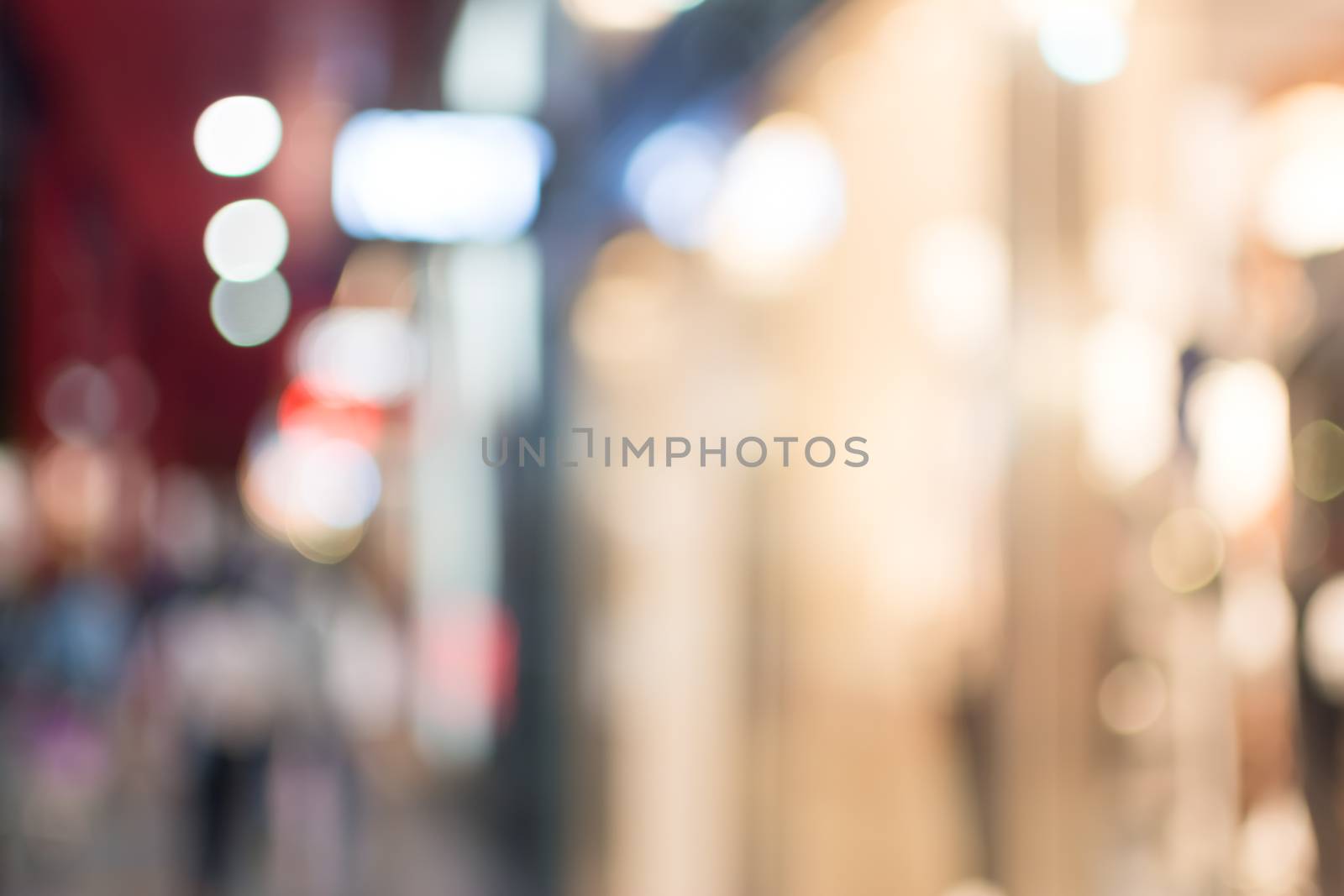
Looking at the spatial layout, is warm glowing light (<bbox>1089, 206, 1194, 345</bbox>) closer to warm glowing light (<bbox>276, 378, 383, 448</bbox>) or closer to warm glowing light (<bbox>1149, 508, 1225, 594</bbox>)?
warm glowing light (<bbox>1149, 508, 1225, 594</bbox>)

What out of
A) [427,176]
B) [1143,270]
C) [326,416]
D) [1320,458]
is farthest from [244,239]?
[1143,270]

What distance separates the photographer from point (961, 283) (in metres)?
1.41

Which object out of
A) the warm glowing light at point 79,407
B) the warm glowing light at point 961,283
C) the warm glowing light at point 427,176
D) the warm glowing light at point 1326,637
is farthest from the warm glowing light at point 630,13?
the warm glowing light at point 1326,637

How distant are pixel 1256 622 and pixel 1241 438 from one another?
0.26 meters

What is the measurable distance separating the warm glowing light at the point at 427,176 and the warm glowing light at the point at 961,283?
1.82ft

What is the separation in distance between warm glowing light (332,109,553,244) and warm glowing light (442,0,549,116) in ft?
0.16

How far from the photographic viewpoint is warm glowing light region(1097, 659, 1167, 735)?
1.54m

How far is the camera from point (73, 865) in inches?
170

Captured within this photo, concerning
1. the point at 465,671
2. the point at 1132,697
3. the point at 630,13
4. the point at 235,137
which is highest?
the point at 630,13

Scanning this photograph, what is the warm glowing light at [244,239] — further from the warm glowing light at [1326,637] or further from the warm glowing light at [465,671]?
the warm glowing light at [465,671]

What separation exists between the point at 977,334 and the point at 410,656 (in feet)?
8.22

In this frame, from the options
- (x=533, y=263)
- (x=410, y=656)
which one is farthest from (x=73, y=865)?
(x=533, y=263)

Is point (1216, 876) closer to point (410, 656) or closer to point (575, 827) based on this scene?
point (575, 827)

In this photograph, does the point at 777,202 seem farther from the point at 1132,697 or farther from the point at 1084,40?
the point at 1132,697
